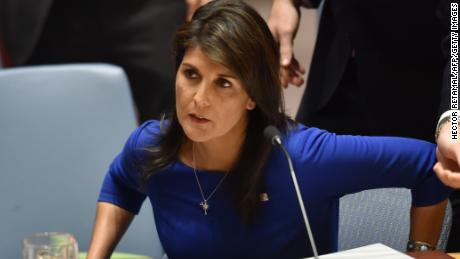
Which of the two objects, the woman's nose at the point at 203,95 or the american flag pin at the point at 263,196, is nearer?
the woman's nose at the point at 203,95

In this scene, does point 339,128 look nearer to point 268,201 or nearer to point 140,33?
point 268,201

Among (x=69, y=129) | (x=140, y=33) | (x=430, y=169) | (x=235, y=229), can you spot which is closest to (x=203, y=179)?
(x=235, y=229)

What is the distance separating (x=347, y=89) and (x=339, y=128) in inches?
4.1

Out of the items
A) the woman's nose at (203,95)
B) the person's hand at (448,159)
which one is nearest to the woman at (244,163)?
the woman's nose at (203,95)

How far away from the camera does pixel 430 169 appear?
192 centimetres

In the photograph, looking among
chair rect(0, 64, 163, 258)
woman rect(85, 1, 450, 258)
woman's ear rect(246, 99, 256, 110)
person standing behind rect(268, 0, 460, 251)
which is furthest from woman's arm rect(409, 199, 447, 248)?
chair rect(0, 64, 163, 258)

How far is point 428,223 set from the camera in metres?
1.96

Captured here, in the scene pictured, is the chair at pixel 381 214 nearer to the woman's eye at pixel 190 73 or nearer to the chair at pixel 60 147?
the woman's eye at pixel 190 73

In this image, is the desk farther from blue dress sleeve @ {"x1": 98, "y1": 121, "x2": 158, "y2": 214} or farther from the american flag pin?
blue dress sleeve @ {"x1": 98, "y1": 121, "x2": 158, "y2": 214}

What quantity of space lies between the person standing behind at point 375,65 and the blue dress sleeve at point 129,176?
371 millimetres

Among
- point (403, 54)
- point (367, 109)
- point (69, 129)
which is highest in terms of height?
point (403, 54)

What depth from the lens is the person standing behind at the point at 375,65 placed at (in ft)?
7.13

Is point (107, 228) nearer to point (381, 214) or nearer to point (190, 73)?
point (190, 73)

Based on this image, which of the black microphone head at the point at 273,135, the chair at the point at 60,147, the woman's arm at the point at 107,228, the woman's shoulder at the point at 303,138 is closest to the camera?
the black microphone head at the point at 273,135
